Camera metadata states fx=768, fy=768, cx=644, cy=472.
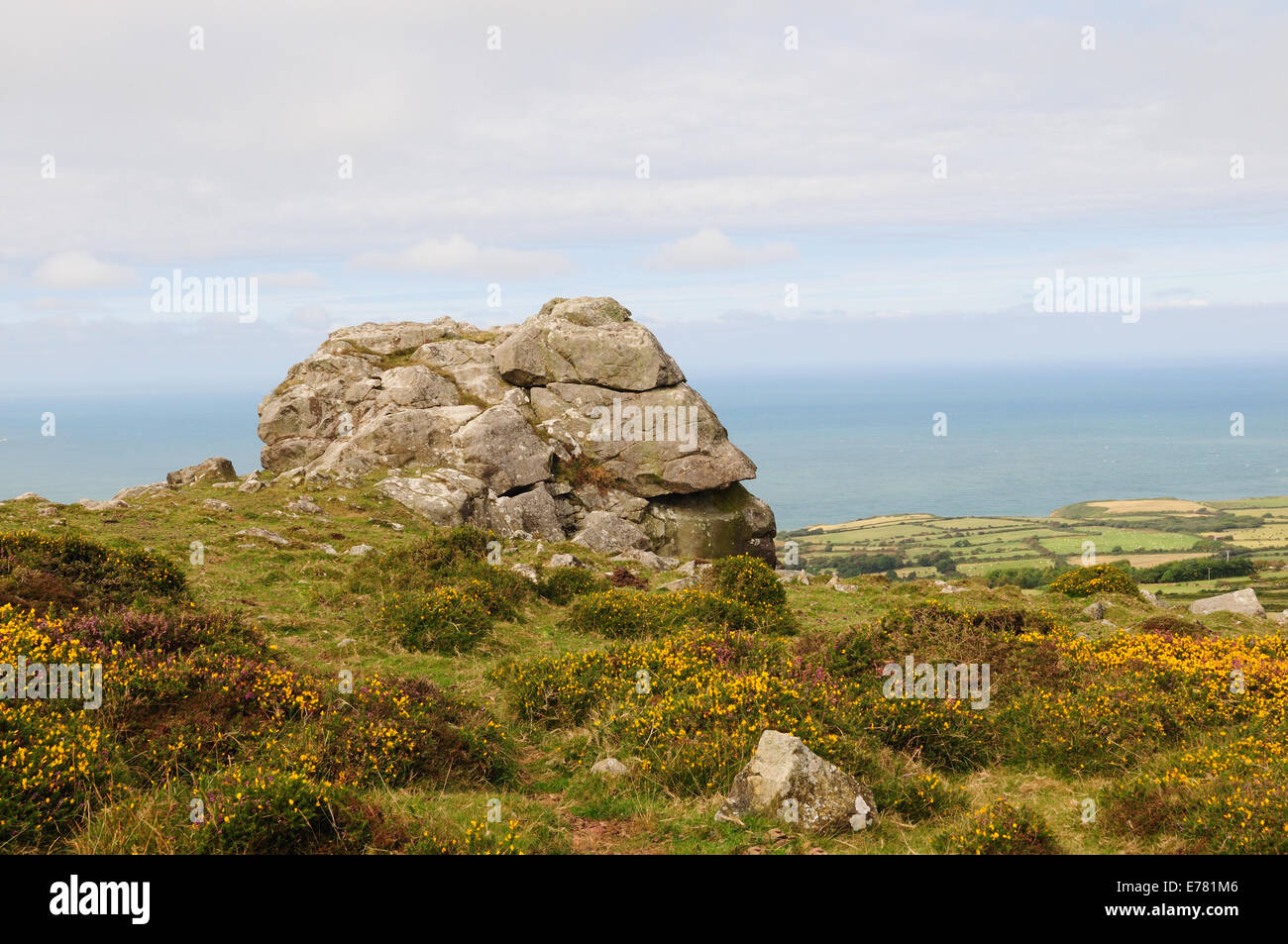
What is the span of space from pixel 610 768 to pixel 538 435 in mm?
30441

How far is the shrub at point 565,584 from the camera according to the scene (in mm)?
22688

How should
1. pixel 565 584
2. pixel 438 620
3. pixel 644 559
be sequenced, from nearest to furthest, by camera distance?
pixel 438 620 → pixel 565 584 → pixel 644 559

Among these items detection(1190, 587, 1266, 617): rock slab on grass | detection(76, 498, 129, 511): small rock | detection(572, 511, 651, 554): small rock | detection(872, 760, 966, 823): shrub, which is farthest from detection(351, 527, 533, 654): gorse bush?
detection(1190, 587, 1266, 617): rock slab on grass

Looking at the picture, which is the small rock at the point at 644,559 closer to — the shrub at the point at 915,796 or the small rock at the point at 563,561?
the small rock at the point at 563,561

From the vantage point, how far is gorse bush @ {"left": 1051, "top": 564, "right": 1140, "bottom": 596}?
94.1 feet

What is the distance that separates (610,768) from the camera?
1114 cm

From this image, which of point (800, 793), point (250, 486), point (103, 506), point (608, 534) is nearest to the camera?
point (800, 793)

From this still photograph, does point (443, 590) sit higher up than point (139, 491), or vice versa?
point (139, 491)

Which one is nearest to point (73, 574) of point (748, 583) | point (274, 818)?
point (274, 818)

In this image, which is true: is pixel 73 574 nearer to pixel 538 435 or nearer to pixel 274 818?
pixel 274 818

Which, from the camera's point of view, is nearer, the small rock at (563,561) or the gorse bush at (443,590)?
the gorse bush at (443,590)

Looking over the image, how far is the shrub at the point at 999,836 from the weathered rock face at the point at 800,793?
3.29ft

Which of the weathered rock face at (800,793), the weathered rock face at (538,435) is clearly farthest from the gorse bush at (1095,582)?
the weathered rock face at (800,793)
